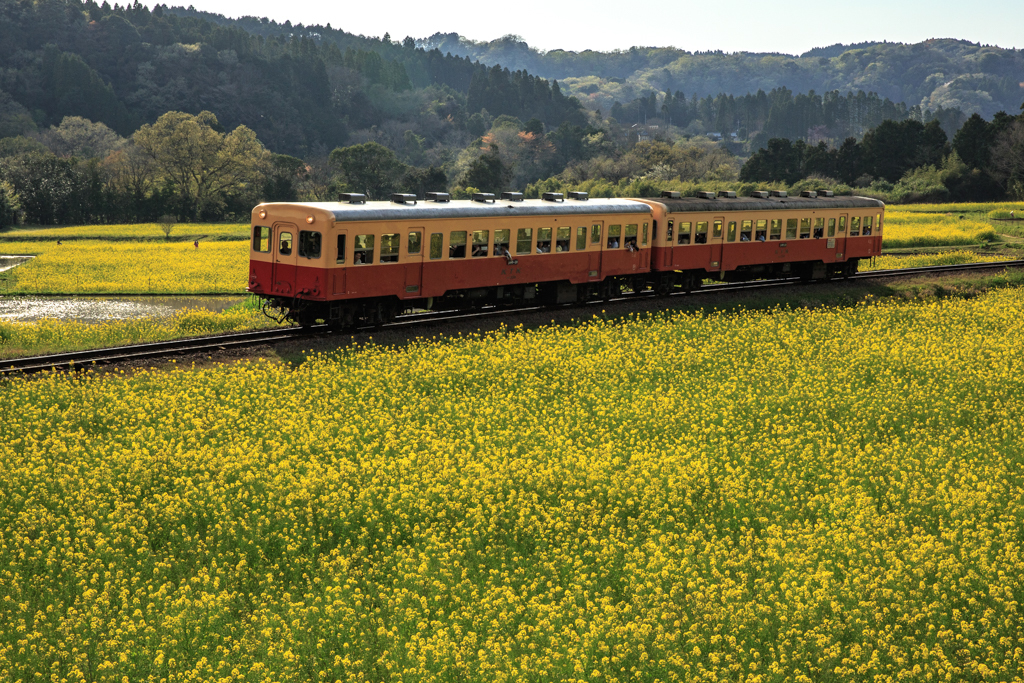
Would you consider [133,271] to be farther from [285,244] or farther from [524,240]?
[524,240]

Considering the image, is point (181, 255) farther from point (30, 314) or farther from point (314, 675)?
point (314, 675)

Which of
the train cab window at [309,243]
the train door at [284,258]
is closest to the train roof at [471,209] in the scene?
the train cab window at [309,243]

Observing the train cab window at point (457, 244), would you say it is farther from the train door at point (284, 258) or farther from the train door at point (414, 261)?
the train door at point (284, 258)

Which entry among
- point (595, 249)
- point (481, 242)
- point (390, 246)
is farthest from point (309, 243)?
point (595, 249)

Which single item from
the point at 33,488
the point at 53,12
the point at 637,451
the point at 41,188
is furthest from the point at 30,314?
the point at 53,12

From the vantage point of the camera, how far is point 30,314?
30812mm

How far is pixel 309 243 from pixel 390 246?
6.34ft

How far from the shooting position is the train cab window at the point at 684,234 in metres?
30.1

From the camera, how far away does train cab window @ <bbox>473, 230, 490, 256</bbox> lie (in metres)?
24.7

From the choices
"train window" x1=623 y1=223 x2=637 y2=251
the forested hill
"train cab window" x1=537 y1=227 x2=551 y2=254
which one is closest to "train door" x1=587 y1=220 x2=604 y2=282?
"train window" x1=623 y1=223 x2=637 y2=251

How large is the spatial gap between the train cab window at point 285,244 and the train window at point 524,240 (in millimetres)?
6333

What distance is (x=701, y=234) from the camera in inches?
1207

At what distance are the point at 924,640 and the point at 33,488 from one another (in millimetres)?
10882

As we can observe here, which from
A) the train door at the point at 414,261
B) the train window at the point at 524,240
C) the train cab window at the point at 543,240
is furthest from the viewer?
the train cab window at the point at 543,240
